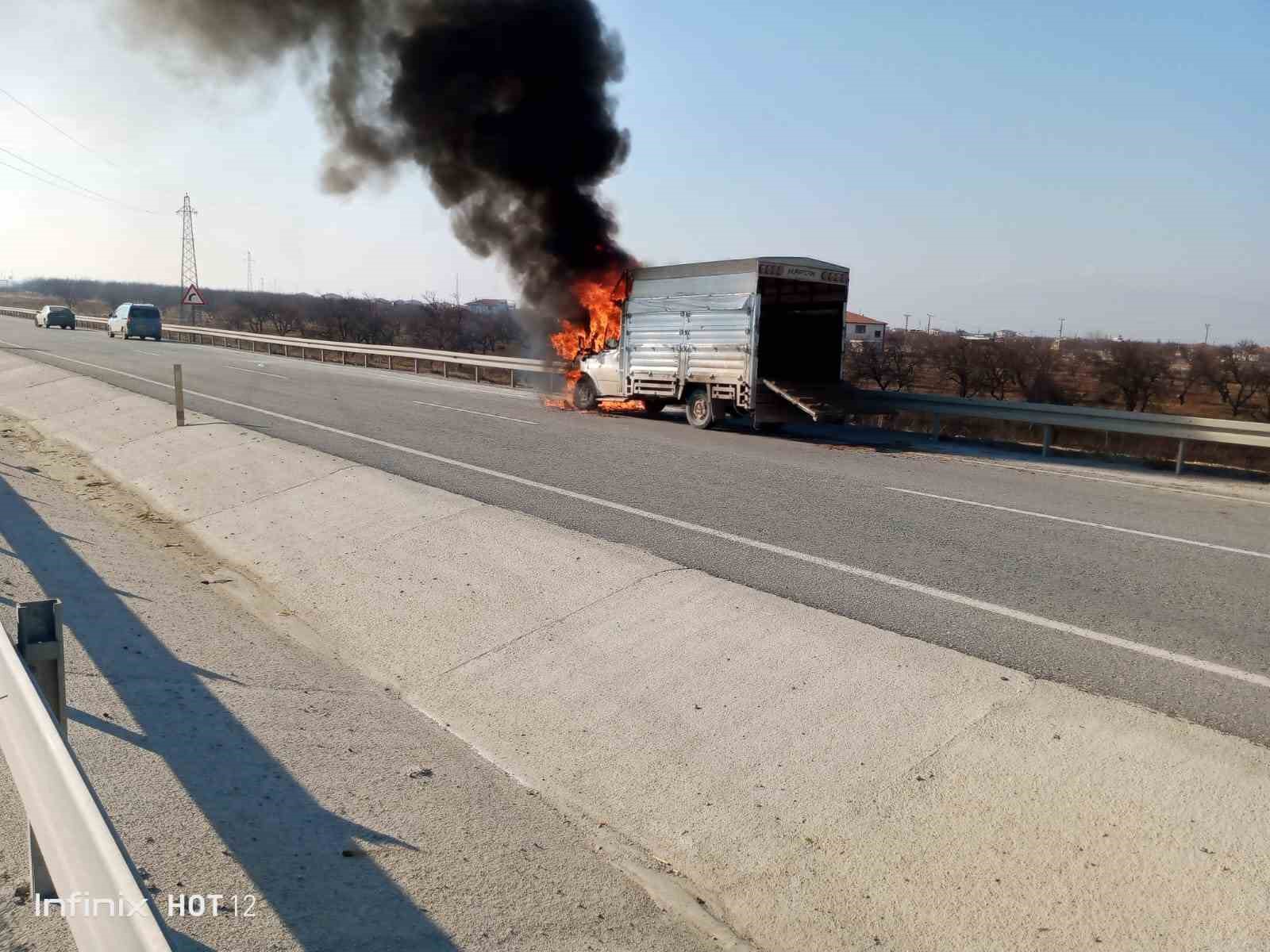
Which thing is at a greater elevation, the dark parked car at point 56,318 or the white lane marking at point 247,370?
the dark parked car at point 56,318

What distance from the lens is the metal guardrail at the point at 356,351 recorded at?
1003 inches

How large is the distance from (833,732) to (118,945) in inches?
125

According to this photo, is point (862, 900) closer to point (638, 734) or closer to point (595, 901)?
point (595, 901)

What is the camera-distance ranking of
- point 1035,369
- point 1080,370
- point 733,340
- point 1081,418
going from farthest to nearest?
1. point 1080,370
2. point 1035,369
3. point 733,340
4. point 1081,418

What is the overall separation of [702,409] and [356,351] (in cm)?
2103

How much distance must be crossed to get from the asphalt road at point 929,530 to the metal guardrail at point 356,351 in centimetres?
739

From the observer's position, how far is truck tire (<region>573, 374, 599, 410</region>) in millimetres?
19062

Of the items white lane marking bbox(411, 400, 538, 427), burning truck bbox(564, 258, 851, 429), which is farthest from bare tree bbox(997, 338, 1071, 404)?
white lane marking bbox(411, 400, 538, 427)

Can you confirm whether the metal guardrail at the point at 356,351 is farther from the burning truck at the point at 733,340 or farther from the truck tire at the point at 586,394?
the burning truck at the point at 733,340

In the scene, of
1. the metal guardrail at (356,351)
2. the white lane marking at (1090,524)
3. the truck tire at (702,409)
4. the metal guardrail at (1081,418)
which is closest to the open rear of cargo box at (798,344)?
the metal guardrail at (1081,418)

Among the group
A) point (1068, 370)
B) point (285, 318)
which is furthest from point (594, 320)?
point (285, 318)

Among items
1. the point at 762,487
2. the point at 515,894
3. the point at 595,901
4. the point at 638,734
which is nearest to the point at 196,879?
the point at 515,894

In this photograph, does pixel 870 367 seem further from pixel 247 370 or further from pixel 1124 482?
pixel 247 370

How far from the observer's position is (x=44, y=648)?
10.2 feet
